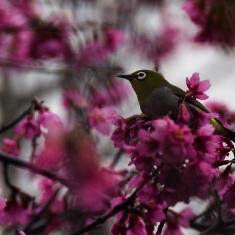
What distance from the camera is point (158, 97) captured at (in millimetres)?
3350

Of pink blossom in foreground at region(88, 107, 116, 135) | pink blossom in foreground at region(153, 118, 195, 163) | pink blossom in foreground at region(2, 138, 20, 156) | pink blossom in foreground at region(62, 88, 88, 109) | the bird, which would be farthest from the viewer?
pink blossom in foreground at region(62, 88, 88, 109)

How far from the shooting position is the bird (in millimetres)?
3191

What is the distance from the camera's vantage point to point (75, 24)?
5.56m

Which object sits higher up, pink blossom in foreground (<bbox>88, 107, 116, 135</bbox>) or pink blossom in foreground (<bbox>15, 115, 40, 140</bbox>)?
pink blossom in foreground (<bbox>15, 115, 40, 140</bbox>)

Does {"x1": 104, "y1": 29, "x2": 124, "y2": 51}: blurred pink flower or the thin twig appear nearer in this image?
the thin twig

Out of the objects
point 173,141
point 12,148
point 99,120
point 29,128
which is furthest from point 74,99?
point 173,141

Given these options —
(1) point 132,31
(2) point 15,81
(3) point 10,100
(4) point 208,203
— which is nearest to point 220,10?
(4) point 208,203

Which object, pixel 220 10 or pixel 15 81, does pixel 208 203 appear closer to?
pixel 220 10

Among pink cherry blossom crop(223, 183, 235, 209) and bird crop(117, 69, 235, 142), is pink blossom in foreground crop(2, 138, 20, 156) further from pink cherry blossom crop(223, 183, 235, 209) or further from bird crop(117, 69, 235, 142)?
pink cherry blossom crop(223, 183, 235, 209)

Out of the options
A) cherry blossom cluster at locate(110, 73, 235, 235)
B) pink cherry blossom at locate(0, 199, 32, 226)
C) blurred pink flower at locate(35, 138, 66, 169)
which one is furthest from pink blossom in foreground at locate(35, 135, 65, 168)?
cherry blossom cluster at locate(110, 73, 235, 235)

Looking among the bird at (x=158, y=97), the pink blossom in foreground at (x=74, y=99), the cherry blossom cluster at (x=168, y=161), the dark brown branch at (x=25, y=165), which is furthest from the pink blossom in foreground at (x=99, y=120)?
the cherry blossom cluster at (x=168, y=161)

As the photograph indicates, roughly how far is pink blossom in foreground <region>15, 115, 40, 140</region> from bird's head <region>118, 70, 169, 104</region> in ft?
2.13

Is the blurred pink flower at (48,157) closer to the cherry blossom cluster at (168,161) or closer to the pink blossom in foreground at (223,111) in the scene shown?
the cherry blossom cluster at (168,161)

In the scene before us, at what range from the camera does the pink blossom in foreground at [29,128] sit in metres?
3.82
